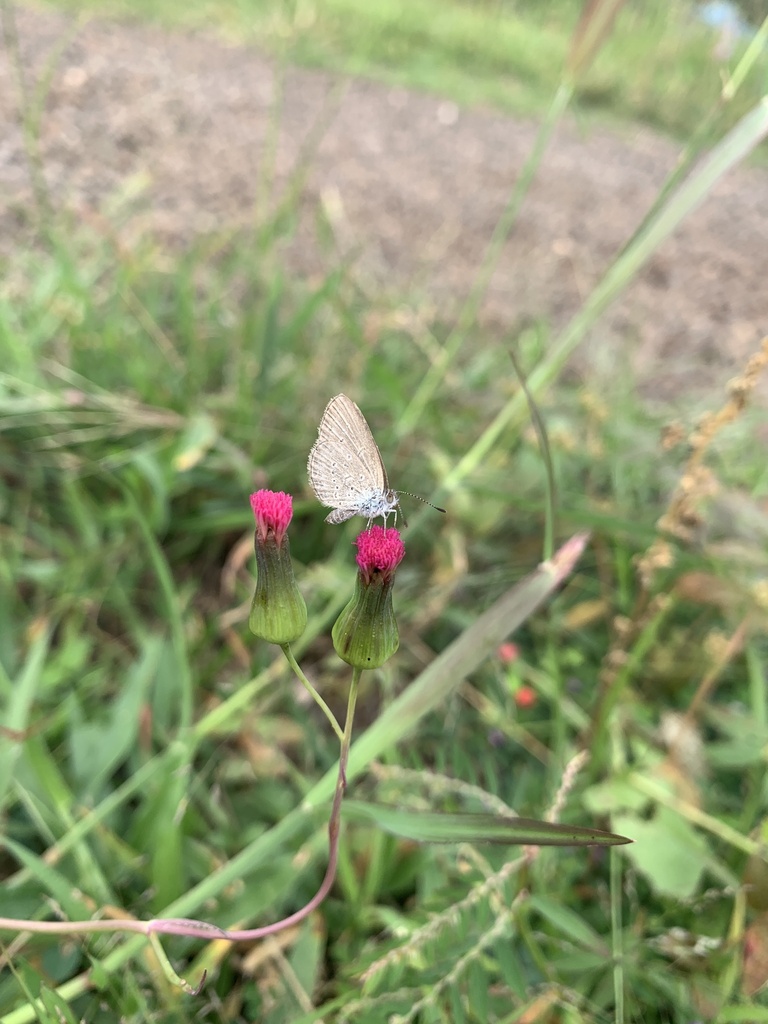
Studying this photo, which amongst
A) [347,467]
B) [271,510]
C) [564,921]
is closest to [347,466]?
[347,467]

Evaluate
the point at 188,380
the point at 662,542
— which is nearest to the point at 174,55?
the point at 188,380

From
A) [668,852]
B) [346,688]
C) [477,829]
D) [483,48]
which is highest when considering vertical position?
[483,48]

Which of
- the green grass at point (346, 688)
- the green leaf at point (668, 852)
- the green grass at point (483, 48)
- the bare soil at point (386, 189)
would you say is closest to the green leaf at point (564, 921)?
the green grass at point (346, 688)

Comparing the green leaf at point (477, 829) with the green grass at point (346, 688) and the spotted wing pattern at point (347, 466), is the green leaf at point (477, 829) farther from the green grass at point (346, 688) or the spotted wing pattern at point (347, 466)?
the spotted wing pattern at point (347, 466)

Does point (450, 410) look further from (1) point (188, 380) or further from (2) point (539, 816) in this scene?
(2) point (539, 816)

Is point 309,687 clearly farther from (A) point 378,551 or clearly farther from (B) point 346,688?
(B) point 346,688

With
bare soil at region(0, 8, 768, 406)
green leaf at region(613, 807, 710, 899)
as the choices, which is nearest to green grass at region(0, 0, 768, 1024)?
green leaf at region(613, 807, 710, 899)
